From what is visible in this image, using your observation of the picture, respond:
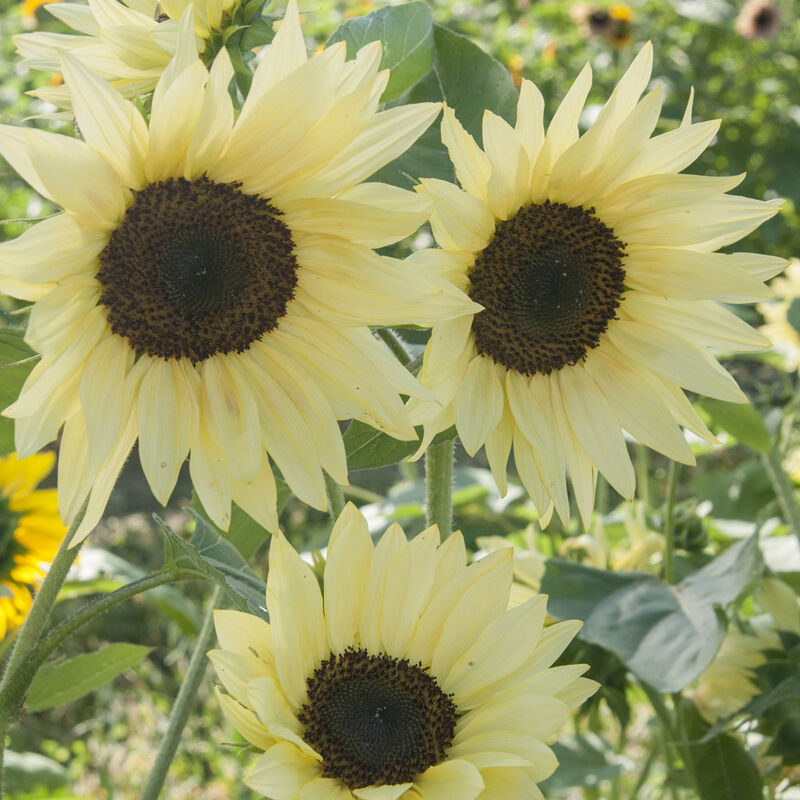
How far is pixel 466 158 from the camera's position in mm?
535

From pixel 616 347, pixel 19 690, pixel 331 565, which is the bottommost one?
pixel 19 690

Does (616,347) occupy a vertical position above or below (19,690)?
above

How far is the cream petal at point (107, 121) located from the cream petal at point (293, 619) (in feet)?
0.60

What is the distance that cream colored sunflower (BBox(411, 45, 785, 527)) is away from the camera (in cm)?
55

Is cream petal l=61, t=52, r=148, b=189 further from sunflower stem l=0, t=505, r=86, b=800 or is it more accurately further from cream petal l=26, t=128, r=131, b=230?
sunflower stem l=0, t=505, r=86, b=800

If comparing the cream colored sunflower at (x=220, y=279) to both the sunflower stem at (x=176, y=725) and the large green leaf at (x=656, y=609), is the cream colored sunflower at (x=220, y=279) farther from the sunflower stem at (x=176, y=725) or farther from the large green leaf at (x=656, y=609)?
the large green leaf at (x=656, y=609)

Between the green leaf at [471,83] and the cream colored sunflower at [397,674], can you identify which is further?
the green leaf at [471,83]

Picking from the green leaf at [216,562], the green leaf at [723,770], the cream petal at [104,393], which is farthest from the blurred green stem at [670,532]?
the cream petal at [104,393]

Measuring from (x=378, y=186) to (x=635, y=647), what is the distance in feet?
1.20

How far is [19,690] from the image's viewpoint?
21.5 inches

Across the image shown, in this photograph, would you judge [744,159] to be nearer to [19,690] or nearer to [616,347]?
[616,347]

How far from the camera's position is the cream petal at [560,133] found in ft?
1.75

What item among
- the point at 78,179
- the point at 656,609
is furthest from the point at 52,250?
the point at 656,609

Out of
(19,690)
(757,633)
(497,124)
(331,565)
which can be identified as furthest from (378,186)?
(757,633)
